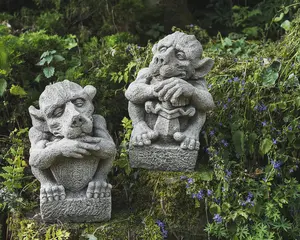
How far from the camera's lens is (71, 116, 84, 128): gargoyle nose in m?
3.71

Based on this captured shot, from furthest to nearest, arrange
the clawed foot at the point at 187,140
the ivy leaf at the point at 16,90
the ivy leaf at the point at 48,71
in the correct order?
the ivy leaf at the point at 48,71 < the ivy leaf at the point at 16,90 < the clawed foot at the point at 187,140

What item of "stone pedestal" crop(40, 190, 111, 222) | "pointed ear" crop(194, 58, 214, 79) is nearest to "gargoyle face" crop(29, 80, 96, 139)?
"stone pedestal" crop(40, 190, 111, 222)

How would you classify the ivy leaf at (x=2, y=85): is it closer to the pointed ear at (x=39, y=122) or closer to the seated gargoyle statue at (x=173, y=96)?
the pointed ear at (x=39, y=122)

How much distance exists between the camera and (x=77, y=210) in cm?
393

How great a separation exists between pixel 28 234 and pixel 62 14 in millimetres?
3542

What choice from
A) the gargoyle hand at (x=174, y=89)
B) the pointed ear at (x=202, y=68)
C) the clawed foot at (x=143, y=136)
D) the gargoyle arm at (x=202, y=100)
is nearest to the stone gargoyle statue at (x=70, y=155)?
the clawed foot at (x=143, y=136)

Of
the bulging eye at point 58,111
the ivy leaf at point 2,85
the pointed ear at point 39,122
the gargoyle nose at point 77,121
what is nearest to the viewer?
the gargoyle nose at point 77,121

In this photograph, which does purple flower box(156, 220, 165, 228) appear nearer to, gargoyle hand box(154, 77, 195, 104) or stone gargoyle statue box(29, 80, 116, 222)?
stone gargoyle statue box(29, 80, 116, 222)

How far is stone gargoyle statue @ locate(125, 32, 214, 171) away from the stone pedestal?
530mm

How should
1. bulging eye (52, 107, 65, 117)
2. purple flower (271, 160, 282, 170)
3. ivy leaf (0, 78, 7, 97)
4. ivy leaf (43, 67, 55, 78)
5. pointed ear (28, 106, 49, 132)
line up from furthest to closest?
1. ivy leaf (43, 67, 55, 78)
2. ivy leaf (0, 78, 7, 97)
3. purple flower (271, 160, 282, 170)
4. pointed ear (28, 106, 49, 132)
5. bulging eye (52, 107, 65, 117)

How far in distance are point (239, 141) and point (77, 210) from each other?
1384 millimetres

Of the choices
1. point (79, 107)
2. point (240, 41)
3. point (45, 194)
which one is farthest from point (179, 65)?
point (240, 41)

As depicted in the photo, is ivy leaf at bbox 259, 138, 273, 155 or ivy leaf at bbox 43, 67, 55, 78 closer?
ivy leaf at bbox 259, 138, 273, 155

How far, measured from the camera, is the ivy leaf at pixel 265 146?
4262mm
